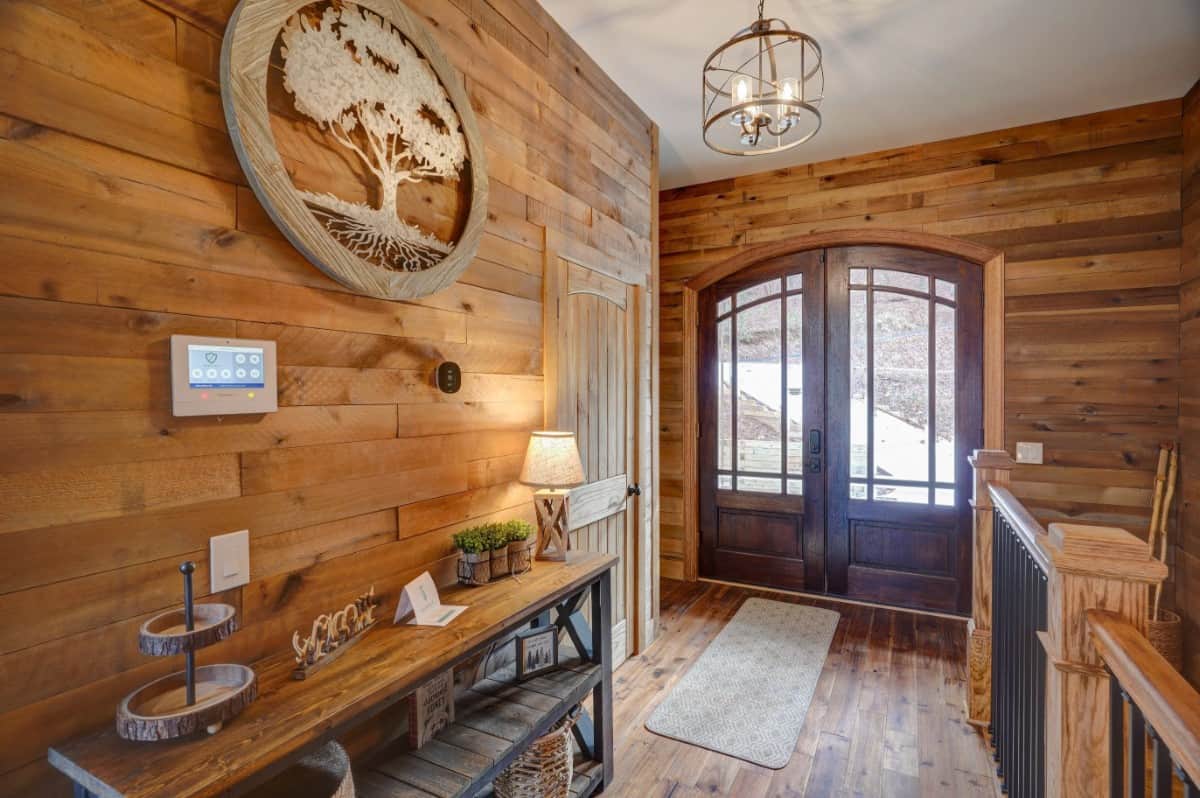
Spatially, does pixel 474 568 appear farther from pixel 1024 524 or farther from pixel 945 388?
pixel 945 388

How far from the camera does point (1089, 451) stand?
340 cm

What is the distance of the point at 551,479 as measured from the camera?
217 cm

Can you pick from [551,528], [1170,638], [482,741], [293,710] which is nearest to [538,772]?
[482,741]

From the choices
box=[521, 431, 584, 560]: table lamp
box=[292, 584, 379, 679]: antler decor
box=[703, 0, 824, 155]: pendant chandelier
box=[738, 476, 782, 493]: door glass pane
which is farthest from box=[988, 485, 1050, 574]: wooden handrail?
box=[738, 476, 782, 493]: door glass pane

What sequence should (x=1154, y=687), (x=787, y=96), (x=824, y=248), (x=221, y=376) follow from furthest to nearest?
(x=824, y=248) → (x=787, y=96) → (x=221, y=376) → (x=1154, y=687)

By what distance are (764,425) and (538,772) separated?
2977mm

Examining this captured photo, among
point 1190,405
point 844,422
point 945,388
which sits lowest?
point 844,422

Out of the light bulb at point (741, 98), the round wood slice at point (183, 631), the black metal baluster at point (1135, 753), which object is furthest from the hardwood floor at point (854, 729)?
the light bulb at point (741, 98)

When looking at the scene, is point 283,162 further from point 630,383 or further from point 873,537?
point 873,537

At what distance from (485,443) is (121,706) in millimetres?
1229

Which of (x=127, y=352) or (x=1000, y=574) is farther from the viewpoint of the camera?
(x=1000, y=574)

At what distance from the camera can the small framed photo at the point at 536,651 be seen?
2.03 meters

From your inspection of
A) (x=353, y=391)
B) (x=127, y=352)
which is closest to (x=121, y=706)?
(x=127, y=352)

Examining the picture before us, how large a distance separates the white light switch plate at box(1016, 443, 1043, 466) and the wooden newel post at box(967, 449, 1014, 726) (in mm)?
1242
